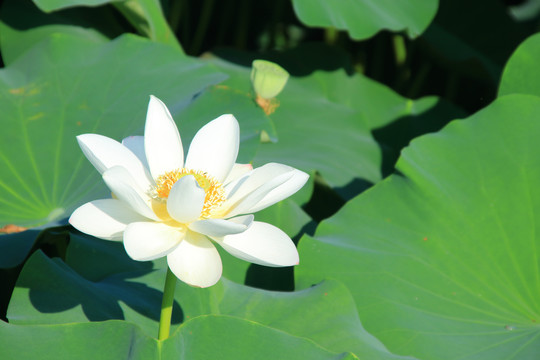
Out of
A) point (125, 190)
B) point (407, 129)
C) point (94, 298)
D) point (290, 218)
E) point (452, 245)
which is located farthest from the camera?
point (407, 129)

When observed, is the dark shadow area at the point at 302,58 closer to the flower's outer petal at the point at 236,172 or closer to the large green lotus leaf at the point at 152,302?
the large green lotus leaf at the point at 152,302

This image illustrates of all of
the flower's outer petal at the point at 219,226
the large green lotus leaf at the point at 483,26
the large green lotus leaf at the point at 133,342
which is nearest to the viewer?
the flower's outer petal at the point at 219,226

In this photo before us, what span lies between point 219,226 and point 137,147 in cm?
25

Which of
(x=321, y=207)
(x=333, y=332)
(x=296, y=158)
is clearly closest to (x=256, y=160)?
(x=296, y=158)

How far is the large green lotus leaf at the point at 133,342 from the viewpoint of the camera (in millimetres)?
767

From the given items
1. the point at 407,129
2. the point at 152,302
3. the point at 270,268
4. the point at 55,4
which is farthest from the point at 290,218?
the point at 407,129

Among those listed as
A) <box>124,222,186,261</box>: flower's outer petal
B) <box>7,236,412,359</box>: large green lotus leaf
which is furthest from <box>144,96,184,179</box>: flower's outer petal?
<box>7,236,412,359</box>: large green lotus leaf

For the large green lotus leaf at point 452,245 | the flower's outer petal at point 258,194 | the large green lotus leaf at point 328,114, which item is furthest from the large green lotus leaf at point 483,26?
the flower's outer petal at point 258,194

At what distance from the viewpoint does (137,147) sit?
865mm

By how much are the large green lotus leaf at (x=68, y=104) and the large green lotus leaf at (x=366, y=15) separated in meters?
0.37

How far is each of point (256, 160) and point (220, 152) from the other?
0.73 metres

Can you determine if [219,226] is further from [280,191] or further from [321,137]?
[321,137]

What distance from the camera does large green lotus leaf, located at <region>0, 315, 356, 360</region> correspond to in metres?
0.77

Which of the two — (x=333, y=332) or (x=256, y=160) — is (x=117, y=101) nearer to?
(x=256, y=160)
